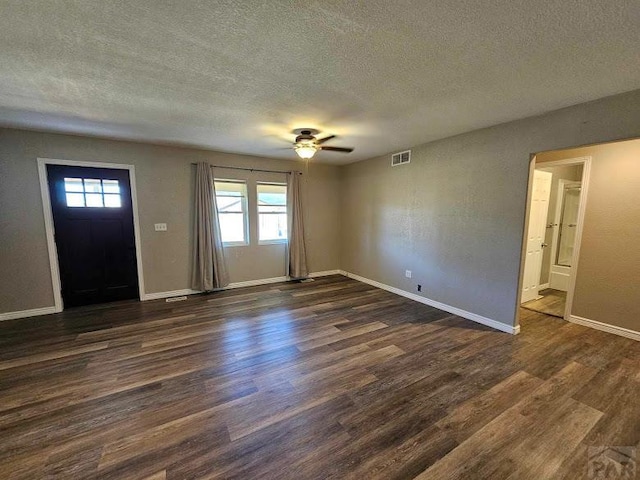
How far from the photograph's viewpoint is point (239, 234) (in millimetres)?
5254

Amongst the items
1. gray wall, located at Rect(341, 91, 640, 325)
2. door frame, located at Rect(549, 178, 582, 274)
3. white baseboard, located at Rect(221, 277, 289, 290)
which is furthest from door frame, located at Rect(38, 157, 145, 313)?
door frame, located at Rect(549, 178, 582, 274)

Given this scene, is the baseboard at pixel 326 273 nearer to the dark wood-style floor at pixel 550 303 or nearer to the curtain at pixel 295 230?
the curtain at pixel 295 230

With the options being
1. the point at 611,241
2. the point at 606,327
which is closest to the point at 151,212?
the point at 611,241

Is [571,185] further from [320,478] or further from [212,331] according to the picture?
[212,331]

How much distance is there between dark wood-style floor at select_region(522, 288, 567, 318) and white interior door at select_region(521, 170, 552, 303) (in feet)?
0.39

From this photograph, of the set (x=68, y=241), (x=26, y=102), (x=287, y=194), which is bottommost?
(x=68, y=241)

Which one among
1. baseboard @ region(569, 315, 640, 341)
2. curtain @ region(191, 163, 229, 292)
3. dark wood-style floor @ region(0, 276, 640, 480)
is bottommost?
dark wood-style floor @ region(0, 276, 640, 480)

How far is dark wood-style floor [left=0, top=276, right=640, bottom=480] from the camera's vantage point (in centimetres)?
160

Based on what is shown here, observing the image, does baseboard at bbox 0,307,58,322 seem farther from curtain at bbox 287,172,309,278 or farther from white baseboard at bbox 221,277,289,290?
curtain at bbox 287,172,309,278

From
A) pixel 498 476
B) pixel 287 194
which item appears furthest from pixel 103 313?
pixel 498 476

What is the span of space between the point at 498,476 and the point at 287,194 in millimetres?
4865

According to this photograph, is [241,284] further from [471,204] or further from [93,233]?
[471,204]

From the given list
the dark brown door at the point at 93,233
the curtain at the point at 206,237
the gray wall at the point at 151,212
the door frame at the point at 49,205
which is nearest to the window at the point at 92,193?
the dark brown door at the point at 93,233

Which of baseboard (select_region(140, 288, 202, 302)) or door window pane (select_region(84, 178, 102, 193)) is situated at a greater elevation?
door window pane (select_region(84, 178, 102, 193))
